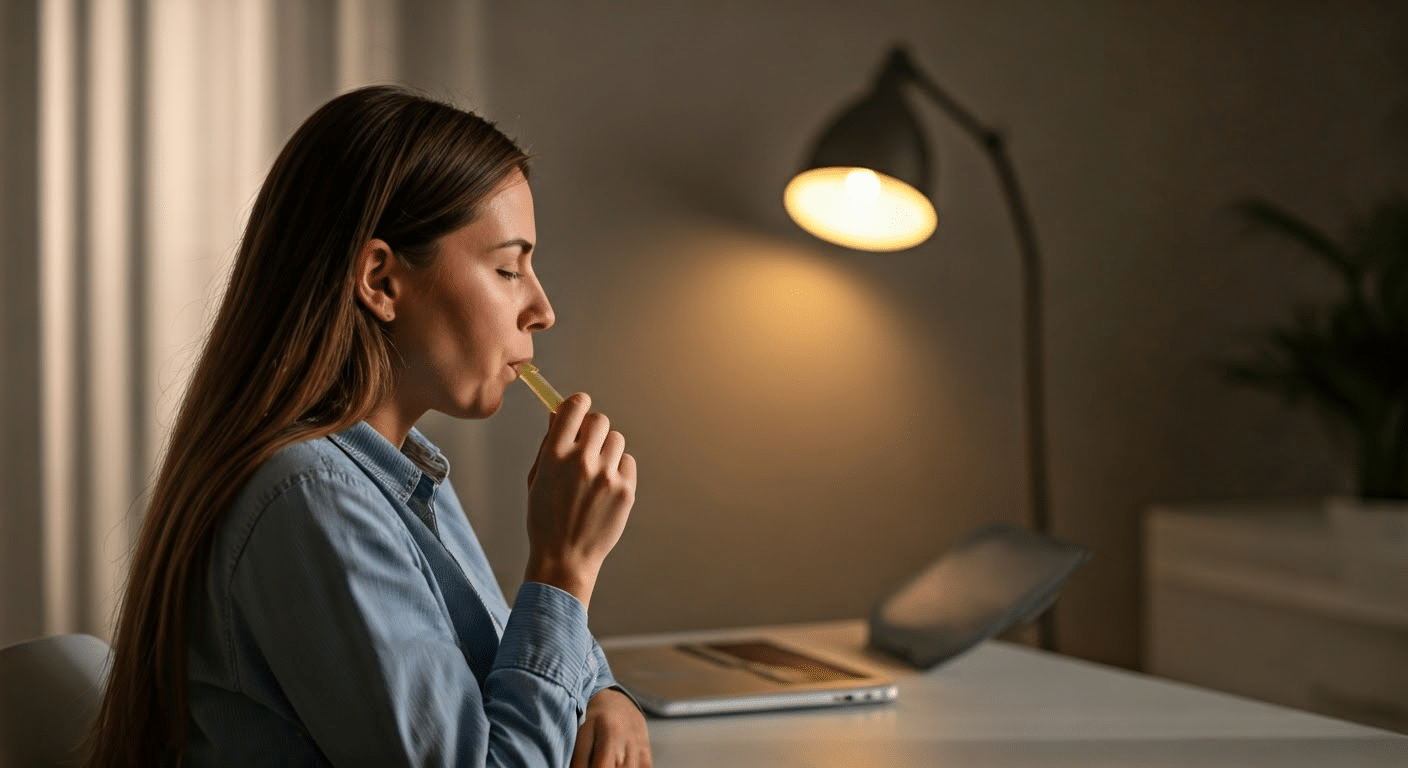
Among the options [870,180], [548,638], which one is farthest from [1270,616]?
[548,638]

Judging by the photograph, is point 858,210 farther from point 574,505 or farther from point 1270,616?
point 574,505

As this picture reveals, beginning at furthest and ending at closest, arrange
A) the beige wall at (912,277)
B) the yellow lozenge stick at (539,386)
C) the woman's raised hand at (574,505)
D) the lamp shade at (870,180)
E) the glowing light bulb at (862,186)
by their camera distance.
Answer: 1. the beige wall at (912,277)
2. the glowing light bulb at (862,186)
3. the lamp shade at (870,180)
4. the yellow lozenge stick at (539,386)
5. the woman's raised hand at (574,505)

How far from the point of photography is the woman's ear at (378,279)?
97cm

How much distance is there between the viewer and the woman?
2.76 feet

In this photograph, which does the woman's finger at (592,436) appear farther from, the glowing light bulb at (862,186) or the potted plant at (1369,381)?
the potted plant at (1369,381)

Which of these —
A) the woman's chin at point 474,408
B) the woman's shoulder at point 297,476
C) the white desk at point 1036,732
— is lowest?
the white desk at point 1036,732

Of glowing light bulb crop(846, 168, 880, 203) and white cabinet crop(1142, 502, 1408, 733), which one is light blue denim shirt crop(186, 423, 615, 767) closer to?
glowing light bulb crop(846, 168, 880, 203)

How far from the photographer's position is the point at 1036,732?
4.04ft

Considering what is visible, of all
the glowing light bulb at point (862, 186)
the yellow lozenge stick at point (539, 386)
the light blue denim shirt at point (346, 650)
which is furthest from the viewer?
the glowing light bulb at point (862, 186)

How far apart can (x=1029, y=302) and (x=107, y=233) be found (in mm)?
1552

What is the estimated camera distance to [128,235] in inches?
81.7

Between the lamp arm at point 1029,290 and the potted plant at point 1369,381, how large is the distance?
0.38m

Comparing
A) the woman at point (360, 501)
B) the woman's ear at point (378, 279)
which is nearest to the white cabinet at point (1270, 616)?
the woman at point (360, 501)

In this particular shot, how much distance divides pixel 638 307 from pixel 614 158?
0.25 meters
